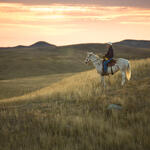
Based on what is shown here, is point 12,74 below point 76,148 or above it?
below

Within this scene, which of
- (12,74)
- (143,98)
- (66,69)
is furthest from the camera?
(66,69)

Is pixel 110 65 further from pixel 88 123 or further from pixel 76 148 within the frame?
pixel 76 148

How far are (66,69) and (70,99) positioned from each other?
54507 mm

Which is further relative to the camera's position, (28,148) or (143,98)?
(143,98)

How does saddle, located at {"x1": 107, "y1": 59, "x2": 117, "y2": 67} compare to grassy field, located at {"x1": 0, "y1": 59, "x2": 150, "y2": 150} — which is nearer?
grassy field, located at {"x1": 0, "y1": 59, "x2": 150, "y2": 150}

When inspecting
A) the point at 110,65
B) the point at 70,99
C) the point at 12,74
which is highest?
the point at 110,65

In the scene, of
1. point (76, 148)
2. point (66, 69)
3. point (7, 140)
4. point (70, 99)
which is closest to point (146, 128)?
point (76, 148)

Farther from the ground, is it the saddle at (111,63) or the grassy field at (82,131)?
the saddle at (111,63)

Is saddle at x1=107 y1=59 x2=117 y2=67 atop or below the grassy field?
atop

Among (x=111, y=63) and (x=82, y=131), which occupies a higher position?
(x=111, y=63)

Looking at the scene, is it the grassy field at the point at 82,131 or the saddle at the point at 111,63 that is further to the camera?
the saddle at the point at 111,63

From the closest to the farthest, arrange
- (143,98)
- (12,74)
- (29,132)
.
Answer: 1. (29,132)
2. (143,98)
3. (12,74)

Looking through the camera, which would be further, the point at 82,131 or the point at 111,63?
the point at 111,63

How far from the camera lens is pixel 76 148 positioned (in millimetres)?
4508
